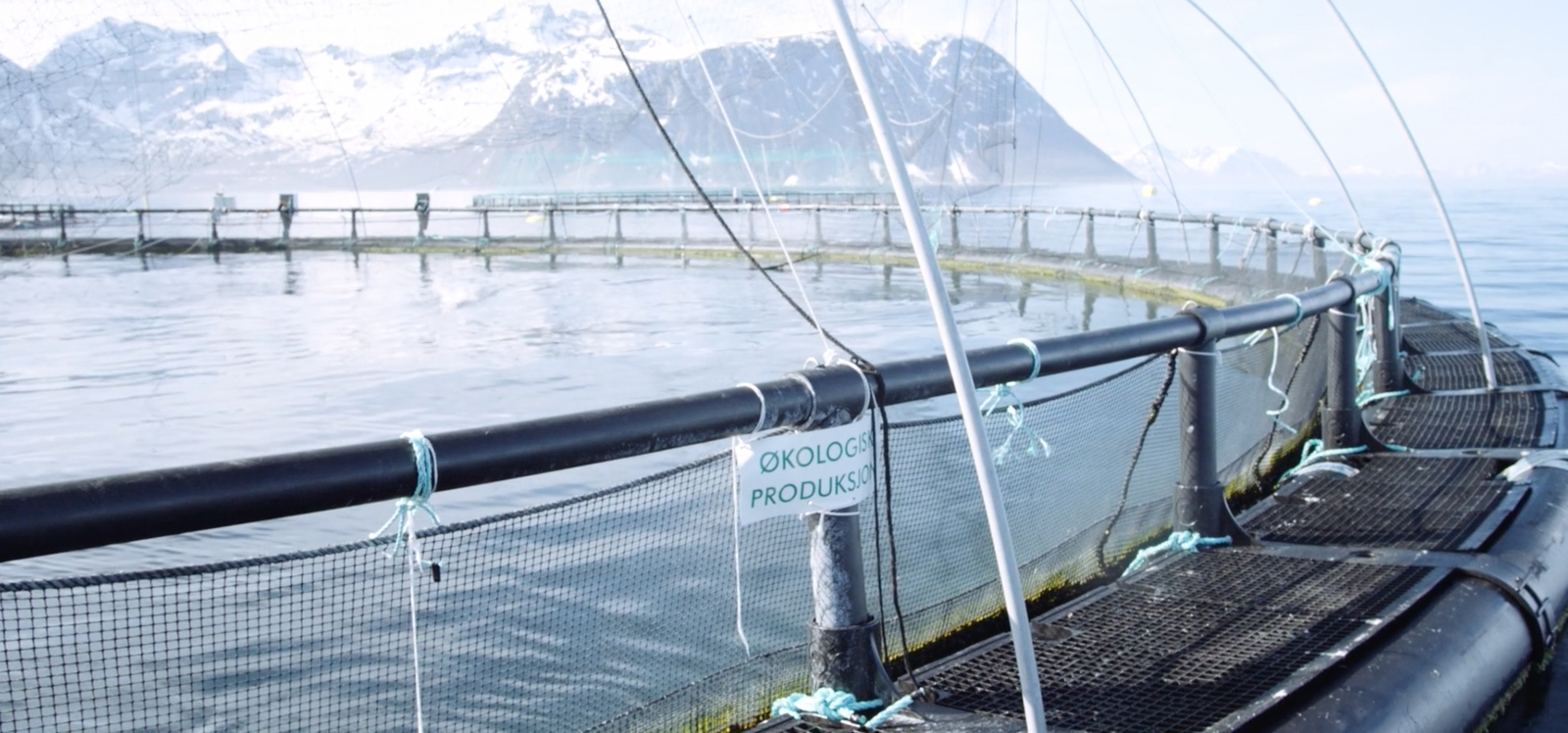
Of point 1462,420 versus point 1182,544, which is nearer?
point 1182,544

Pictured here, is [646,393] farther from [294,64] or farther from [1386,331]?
[294,64]

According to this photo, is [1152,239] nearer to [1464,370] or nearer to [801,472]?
[1464,370]

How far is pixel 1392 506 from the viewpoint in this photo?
5.86 m

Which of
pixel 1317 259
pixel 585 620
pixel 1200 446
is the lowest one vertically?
pixel 585 620

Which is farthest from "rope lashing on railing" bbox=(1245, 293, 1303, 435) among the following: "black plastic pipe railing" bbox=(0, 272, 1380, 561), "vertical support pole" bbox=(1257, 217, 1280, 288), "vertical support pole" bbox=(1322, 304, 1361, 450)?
"vertical support pole" bbox=(1257, 217, 1280, 288)

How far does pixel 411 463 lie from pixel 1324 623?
10.0 ft

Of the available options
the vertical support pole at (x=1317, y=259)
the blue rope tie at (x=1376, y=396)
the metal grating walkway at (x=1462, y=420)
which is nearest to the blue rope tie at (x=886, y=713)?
the metal grating walkway at (x=1462, y=420)

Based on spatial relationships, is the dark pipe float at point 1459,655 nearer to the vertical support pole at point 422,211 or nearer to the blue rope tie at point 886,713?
the blue rope tie at point 886,713

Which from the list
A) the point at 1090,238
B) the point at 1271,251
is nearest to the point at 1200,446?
the point at 1271,251

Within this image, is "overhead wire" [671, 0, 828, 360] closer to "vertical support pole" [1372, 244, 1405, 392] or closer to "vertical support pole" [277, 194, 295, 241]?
"vertical support pole" [1372, 244, 1405, 392]

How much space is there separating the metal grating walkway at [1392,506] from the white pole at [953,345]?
2973 millimetres

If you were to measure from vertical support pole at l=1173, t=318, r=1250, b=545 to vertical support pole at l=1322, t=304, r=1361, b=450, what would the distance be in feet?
6.39

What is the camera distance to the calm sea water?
920cm

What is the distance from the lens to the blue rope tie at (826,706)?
11.5ft
